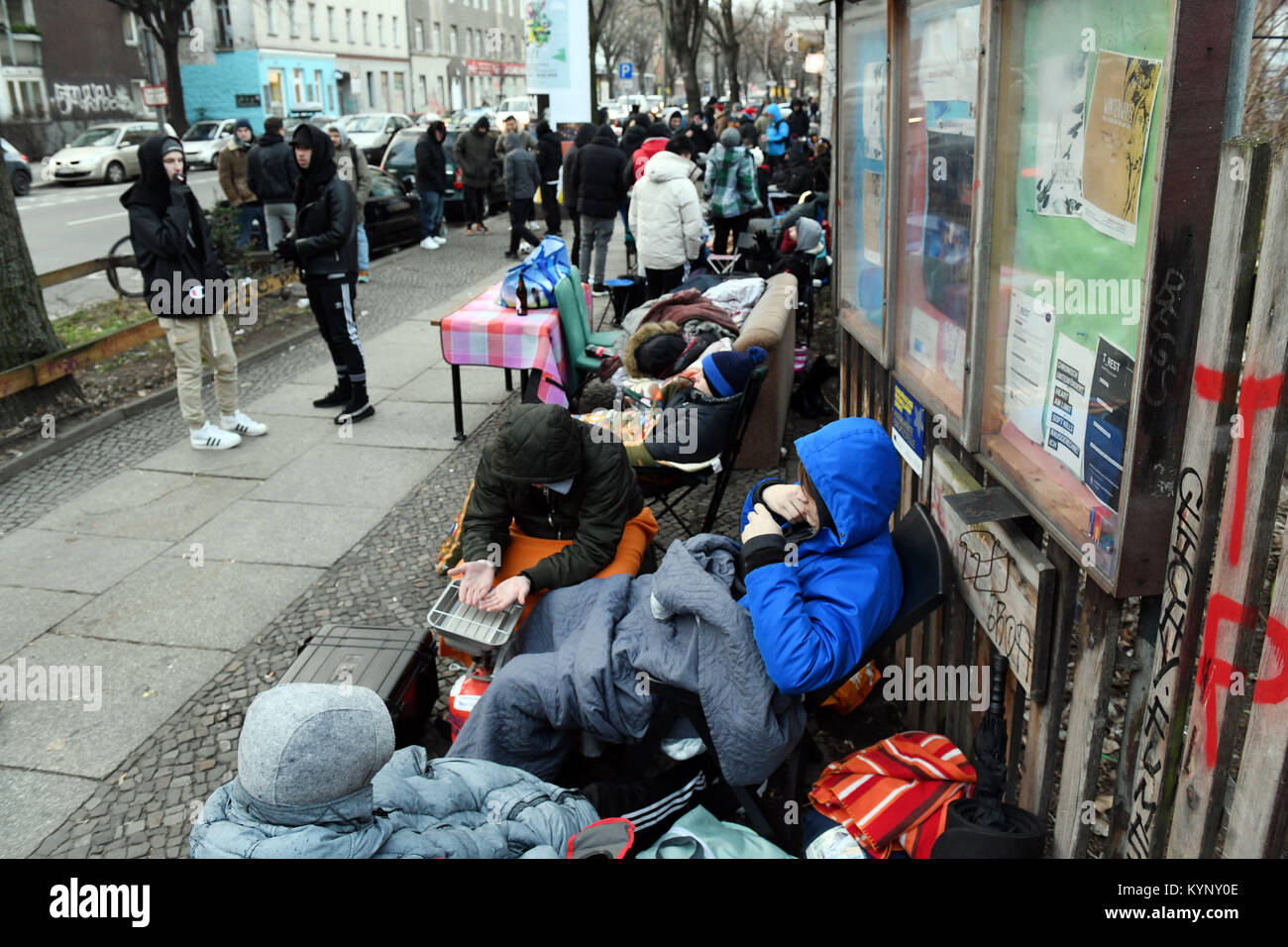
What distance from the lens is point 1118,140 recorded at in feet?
6.93

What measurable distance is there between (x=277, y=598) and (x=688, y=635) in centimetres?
278

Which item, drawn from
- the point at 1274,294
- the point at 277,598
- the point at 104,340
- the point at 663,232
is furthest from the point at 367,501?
the point at 1274,294

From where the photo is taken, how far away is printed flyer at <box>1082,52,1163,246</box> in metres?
2.00

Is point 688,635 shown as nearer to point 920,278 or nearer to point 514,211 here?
point 920,278

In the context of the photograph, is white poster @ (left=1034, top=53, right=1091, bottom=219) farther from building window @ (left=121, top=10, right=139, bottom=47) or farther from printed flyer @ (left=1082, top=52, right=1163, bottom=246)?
building window @ (left=121, top=10, right=139, bottom=47)

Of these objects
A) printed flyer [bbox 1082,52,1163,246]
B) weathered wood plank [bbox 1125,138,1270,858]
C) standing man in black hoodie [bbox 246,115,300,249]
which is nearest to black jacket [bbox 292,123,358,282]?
standing man in black hoodie [bbox 246,115,300,249]

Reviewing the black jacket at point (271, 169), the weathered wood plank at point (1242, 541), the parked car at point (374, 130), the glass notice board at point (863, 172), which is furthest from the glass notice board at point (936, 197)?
the parked car at point (374, 130)

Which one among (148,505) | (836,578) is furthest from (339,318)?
(836,578)

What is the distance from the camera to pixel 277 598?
510cm

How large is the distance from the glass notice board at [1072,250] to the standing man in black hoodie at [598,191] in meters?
8.60

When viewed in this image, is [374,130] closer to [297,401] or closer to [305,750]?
[297,401]

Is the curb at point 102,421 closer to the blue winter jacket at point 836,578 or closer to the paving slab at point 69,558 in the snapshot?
the paving slab at point 69,558

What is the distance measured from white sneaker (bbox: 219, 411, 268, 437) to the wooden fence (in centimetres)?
621
